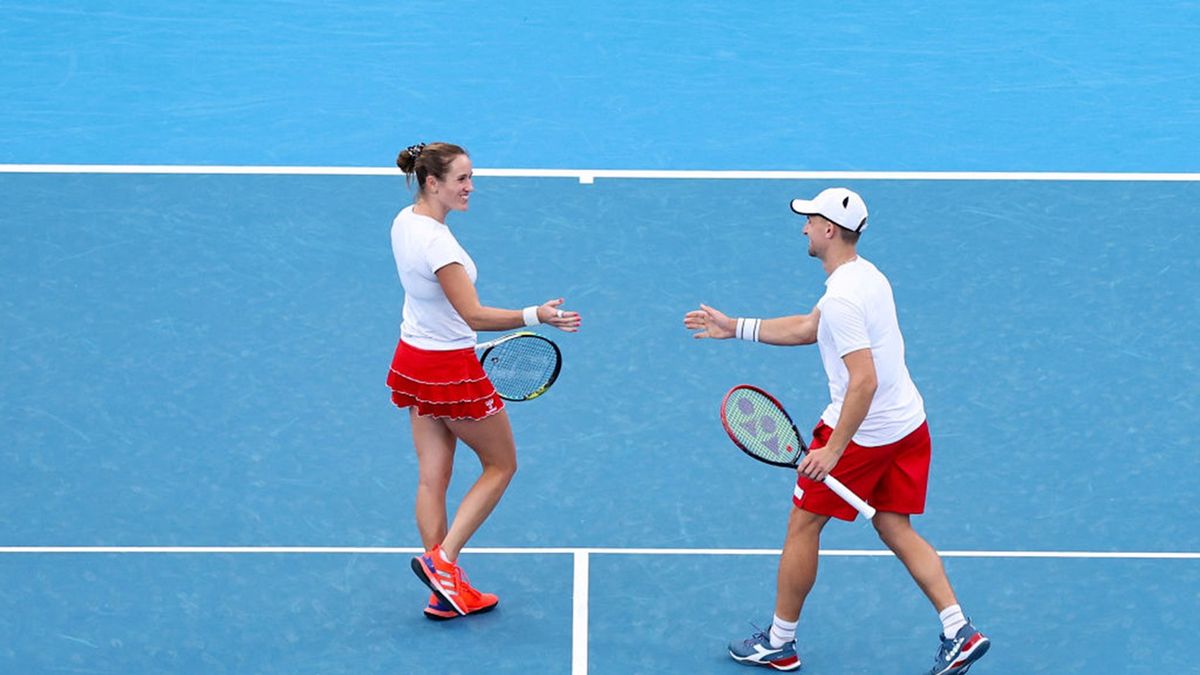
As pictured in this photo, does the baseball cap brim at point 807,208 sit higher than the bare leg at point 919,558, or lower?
higher

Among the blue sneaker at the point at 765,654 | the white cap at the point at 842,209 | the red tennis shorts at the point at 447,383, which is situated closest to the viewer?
the white cap at the point at 842,209

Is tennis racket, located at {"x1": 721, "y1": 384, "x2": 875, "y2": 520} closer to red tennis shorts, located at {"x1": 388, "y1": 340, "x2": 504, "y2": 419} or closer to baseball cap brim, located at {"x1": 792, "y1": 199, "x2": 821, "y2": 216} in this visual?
baseball cap brim, located at {"x1": 792, "y1": 199, "x2": 821, "y2": 216}

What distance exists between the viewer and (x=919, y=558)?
6.71 m

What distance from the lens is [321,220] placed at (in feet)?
35.6

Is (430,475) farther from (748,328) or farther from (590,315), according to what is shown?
(590,315)

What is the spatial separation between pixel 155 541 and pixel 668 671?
244cm

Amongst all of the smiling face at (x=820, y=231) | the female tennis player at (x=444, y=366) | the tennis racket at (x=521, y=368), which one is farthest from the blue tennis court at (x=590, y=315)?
the smiling face at (x=820, y=231)

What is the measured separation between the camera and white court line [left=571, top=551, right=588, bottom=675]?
6.99 metres

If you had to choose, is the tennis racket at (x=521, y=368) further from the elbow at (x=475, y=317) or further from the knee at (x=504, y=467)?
the elbow at (x=475, y=317)

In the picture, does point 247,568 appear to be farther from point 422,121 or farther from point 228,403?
point 422,121

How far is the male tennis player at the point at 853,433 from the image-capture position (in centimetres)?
638

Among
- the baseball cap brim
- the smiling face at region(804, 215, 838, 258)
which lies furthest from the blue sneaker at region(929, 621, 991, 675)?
the baseball cap brim

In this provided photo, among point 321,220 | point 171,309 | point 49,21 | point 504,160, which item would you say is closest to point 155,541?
point 171,309

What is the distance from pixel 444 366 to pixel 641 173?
15.6ft
